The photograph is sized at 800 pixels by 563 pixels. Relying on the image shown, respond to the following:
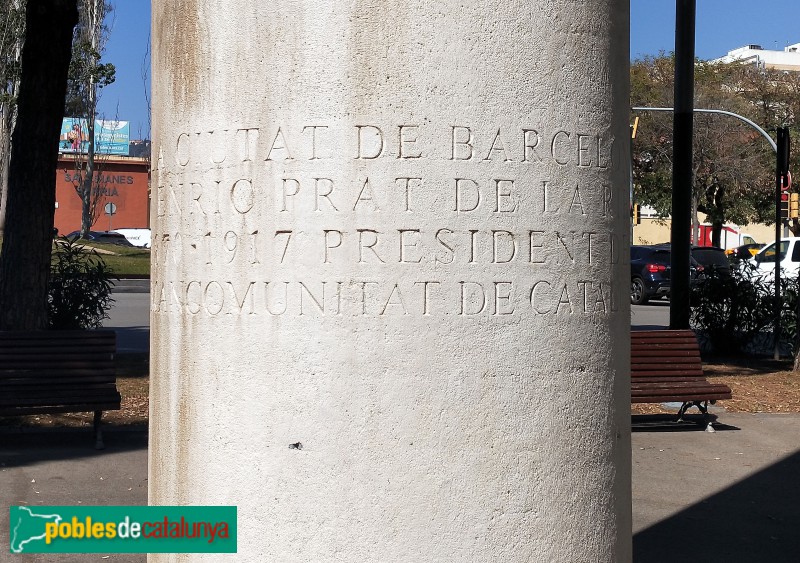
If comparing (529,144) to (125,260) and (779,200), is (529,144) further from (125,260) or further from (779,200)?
(125,260)

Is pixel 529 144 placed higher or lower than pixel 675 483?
higher

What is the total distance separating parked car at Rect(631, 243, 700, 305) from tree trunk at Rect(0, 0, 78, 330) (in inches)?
746

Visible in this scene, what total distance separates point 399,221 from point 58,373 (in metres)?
5.66

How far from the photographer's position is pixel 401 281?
3615 mm

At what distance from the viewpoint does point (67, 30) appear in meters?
11.3

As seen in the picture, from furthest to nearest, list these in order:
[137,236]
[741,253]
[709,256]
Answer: [137,236], [709,256], [741,253]

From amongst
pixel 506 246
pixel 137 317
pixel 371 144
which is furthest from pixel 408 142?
→ pixel 137 317

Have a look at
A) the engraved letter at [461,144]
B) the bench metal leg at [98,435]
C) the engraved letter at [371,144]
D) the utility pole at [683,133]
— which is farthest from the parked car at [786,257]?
the engraved letter at [371,144]

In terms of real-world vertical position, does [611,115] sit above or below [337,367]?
above

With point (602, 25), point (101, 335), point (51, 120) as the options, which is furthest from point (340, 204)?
point (51, 120)

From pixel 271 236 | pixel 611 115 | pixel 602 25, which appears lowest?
pixel 271 236

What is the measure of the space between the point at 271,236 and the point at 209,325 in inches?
16.3

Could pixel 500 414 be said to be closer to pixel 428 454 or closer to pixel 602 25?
pixel 428 454

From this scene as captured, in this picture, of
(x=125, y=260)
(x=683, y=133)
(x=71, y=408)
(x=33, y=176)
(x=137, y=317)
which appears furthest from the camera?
(x=125, y=260)
